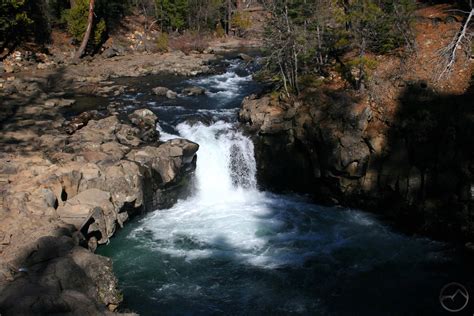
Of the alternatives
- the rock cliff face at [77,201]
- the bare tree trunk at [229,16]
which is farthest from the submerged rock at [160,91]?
the bare tree trunk at [229,16]

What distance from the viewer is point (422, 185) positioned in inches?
589

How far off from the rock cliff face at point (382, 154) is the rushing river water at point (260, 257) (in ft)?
2.43

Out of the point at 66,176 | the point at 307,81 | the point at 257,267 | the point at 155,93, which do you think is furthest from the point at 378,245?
the point at 155,93

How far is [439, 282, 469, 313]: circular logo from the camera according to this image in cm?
1171

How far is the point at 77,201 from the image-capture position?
14.2m

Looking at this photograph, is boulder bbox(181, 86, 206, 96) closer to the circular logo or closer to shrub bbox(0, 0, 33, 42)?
shrub bbox(0, 0, 33, 42)

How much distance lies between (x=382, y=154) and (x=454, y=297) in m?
5.43

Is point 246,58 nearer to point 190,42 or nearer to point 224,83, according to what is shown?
point 224,83

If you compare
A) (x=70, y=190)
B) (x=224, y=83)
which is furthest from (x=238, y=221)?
(x=224, y=83)

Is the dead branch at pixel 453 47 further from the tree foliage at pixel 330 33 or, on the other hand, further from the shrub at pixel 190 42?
the shrub at pixel 190 42

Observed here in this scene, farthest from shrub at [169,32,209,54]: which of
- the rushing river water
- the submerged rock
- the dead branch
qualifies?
the dead branch

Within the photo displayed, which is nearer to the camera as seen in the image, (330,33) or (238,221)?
(238,221)

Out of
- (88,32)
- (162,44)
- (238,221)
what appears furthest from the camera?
(162,44)

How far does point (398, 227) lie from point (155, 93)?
16256 millimetres
